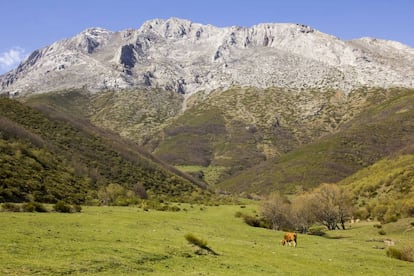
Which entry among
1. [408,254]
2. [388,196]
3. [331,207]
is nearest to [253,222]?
[331,207]

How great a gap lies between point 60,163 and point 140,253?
49.9 meters

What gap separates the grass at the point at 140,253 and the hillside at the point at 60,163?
1563 cm

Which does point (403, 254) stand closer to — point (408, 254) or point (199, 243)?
point (408, 254)

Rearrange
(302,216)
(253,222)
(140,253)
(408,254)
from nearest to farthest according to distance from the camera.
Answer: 1. (140,253)
2. (408,254)
3. (253,222)
4. (302,216)

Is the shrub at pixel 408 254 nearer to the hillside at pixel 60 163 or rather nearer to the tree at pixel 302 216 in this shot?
the tree at pixel 302 216

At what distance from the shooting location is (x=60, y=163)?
68.8 m

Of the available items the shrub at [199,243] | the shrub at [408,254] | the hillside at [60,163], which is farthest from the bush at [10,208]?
the shrub at [408,254]

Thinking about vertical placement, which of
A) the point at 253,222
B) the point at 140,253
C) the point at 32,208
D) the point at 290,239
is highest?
the point at 253,222

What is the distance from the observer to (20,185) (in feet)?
151

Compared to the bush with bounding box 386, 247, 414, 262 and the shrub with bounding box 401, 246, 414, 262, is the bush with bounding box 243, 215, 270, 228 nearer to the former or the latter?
the bush with bounding box 386, 247, 414, 262

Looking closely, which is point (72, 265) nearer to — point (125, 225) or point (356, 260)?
point (125, 225)

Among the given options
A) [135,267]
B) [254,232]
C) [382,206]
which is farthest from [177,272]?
[382,206]

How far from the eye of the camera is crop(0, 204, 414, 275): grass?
745 inches

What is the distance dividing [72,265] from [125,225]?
1584 cm
